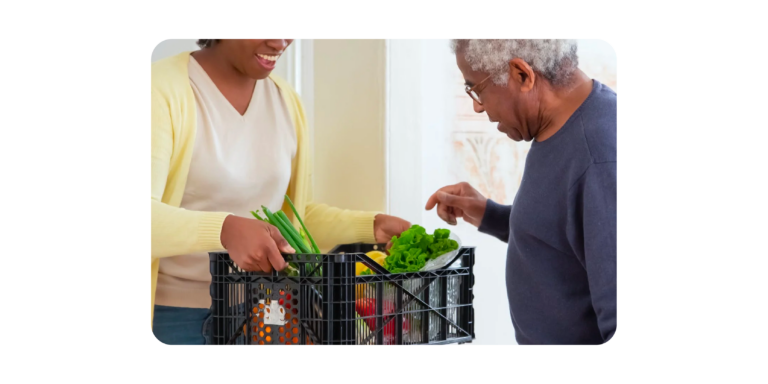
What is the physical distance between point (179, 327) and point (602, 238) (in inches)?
43.2

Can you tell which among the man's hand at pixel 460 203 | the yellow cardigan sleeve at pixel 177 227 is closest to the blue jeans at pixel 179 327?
the yellow cardigan sleeve at pixel 177 227

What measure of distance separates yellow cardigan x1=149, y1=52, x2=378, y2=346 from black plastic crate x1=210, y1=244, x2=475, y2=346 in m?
0.09

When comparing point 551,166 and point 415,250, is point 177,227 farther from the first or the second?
point 551,166

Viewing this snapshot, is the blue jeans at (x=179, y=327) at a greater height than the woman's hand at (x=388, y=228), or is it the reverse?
the woman's hand at (x=388, y=228)

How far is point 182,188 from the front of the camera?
1715 millimetres

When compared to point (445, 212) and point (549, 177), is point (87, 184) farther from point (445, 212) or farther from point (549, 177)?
point (445, 212)

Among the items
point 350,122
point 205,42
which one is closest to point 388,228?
point 350,122

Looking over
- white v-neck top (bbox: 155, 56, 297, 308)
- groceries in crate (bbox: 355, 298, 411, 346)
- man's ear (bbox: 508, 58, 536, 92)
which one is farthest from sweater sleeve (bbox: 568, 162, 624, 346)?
white v-neck top (bbox: 155, 56, 297, 308)

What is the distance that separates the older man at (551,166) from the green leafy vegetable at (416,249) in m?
0.16

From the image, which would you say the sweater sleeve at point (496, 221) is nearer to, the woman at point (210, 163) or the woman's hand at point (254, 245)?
the woman at point (210, 163)

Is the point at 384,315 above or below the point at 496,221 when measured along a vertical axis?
below

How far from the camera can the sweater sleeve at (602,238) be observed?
1273 mm
